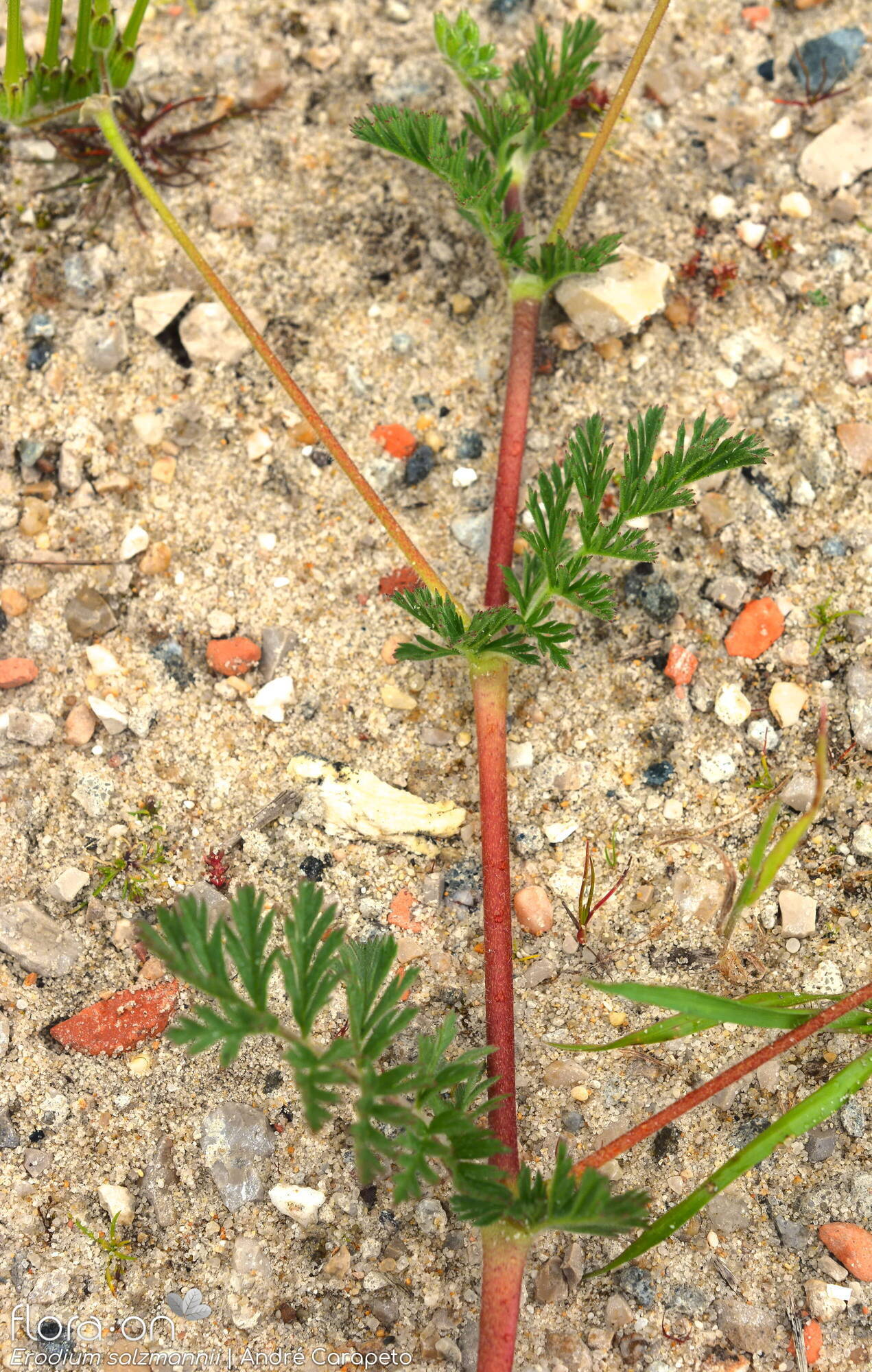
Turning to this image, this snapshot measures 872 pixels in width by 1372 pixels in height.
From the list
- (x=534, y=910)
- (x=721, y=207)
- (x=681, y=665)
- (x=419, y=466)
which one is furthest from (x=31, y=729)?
(x=721, y=207)

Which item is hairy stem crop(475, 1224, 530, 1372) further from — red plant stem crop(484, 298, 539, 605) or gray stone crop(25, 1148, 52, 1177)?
red plant stem crop(484, 298, 539, 605)

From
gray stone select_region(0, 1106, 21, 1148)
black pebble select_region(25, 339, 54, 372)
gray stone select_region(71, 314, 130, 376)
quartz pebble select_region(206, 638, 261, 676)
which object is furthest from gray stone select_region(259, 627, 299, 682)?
gray stone select_region(0, 1106, 21, 1148)

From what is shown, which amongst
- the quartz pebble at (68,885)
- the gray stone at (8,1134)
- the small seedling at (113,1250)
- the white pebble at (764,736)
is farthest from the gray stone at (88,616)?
the white pebble at (764,736)

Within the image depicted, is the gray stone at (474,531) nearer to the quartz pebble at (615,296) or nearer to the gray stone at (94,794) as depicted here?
the quartz pebble at (615,296)

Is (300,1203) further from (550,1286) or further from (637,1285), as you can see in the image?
(637,1285)

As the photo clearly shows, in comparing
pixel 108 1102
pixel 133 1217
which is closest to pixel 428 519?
pixel 108 1102

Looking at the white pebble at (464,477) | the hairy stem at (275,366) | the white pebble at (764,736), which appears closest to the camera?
the hairy stem at (275,366)
